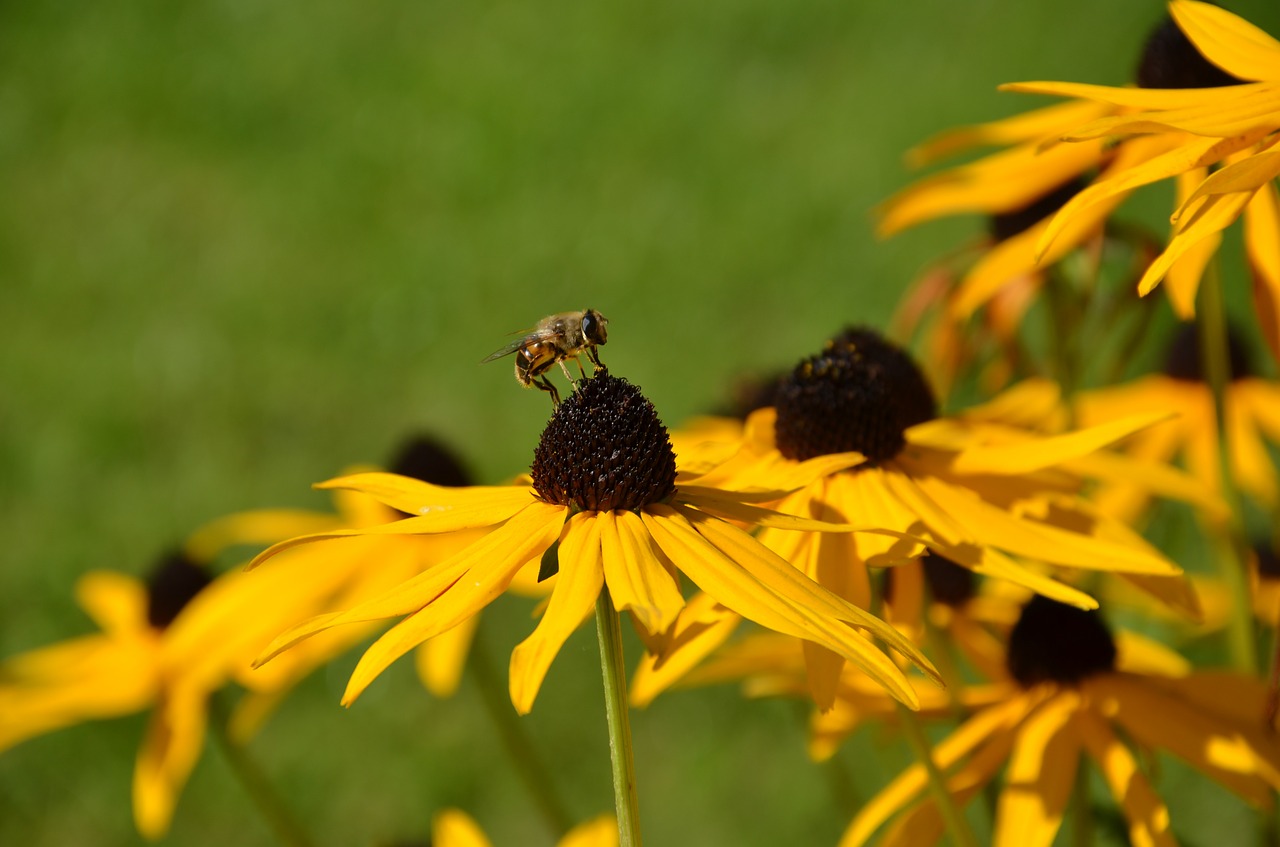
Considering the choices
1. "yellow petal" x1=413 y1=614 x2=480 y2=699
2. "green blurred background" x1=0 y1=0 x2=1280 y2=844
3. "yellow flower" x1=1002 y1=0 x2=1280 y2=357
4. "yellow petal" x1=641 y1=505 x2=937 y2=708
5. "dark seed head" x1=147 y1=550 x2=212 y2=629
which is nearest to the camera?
"yellow petal" x1=641 y1=505 x2=937 y2=708

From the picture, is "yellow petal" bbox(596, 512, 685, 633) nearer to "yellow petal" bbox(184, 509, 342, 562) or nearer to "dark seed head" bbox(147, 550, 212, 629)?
"yellow petal" bbox(184, 509, 342, 562)

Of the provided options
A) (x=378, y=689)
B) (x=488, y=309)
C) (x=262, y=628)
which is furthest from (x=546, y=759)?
A: (x=488, y=309)

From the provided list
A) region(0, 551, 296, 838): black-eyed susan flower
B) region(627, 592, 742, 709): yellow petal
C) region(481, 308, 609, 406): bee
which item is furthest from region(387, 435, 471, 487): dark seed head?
region(627, 592, 742, 709): yellow petal

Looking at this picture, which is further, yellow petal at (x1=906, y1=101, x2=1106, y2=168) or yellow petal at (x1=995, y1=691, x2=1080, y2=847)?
yellow petal at (x1=906, y1=101, x2=1106, y2=168)

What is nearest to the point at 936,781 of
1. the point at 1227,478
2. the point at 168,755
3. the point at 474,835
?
the point at 474,835

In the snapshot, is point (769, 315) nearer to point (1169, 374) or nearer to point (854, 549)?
point (1169, 374)

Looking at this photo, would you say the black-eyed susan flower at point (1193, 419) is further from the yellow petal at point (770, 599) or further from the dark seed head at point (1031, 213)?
the yellow petal at point (770, 599)

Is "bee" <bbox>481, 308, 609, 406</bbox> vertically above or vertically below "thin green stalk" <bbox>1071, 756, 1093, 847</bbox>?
above
